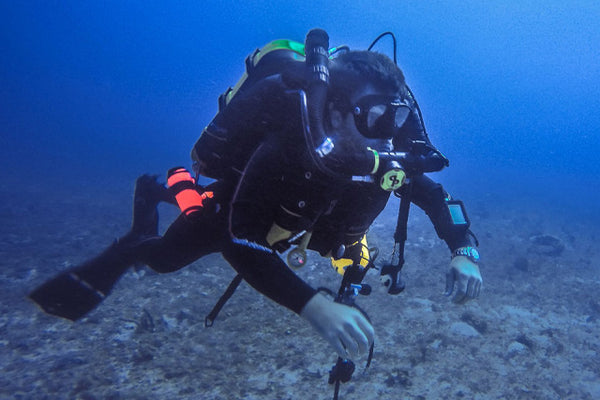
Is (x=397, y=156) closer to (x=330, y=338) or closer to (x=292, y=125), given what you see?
(x=292, y=125)

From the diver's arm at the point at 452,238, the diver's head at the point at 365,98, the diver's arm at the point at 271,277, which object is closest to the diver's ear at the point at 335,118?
the diver's head at the point at 365,98

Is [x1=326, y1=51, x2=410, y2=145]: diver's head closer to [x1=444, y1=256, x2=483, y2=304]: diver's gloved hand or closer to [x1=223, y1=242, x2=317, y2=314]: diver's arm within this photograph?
[x1=223, y1=242, x2=317, y2=314]: diver's arm

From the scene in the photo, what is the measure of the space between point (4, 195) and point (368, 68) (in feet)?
58.9

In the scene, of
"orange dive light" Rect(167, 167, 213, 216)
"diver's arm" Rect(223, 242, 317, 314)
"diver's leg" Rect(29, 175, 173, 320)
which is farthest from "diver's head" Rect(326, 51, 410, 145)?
"diver's leg" Rect(29, 175, 173, 320)

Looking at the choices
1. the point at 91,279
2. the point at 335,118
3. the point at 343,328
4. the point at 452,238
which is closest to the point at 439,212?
the point at 452,238

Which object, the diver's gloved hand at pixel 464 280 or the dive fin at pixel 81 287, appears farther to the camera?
the dive fin at pixel 81 287

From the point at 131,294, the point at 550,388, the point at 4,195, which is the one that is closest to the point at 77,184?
the point at 4,195

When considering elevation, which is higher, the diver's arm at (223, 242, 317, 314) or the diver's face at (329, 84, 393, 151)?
the diver's face at (329, 84, 393, 151)

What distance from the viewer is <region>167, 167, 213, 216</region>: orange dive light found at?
2.60 metres

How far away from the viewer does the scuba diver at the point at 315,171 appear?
5.26 ft

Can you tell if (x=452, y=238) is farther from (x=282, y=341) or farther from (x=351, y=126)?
(x=282, y=341)

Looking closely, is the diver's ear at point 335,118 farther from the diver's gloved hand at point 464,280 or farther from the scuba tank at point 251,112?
the diver's gloved hand at point 464,280

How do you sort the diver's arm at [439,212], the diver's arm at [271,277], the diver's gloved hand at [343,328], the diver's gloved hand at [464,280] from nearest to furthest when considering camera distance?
the diver's gloved hand at [343,328] < the diver's arm at [271,277] < the diver's gloved hand at [464,280] < the diver's arm at [439,212]

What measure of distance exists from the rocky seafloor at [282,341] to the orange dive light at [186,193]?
2264 millimetres
